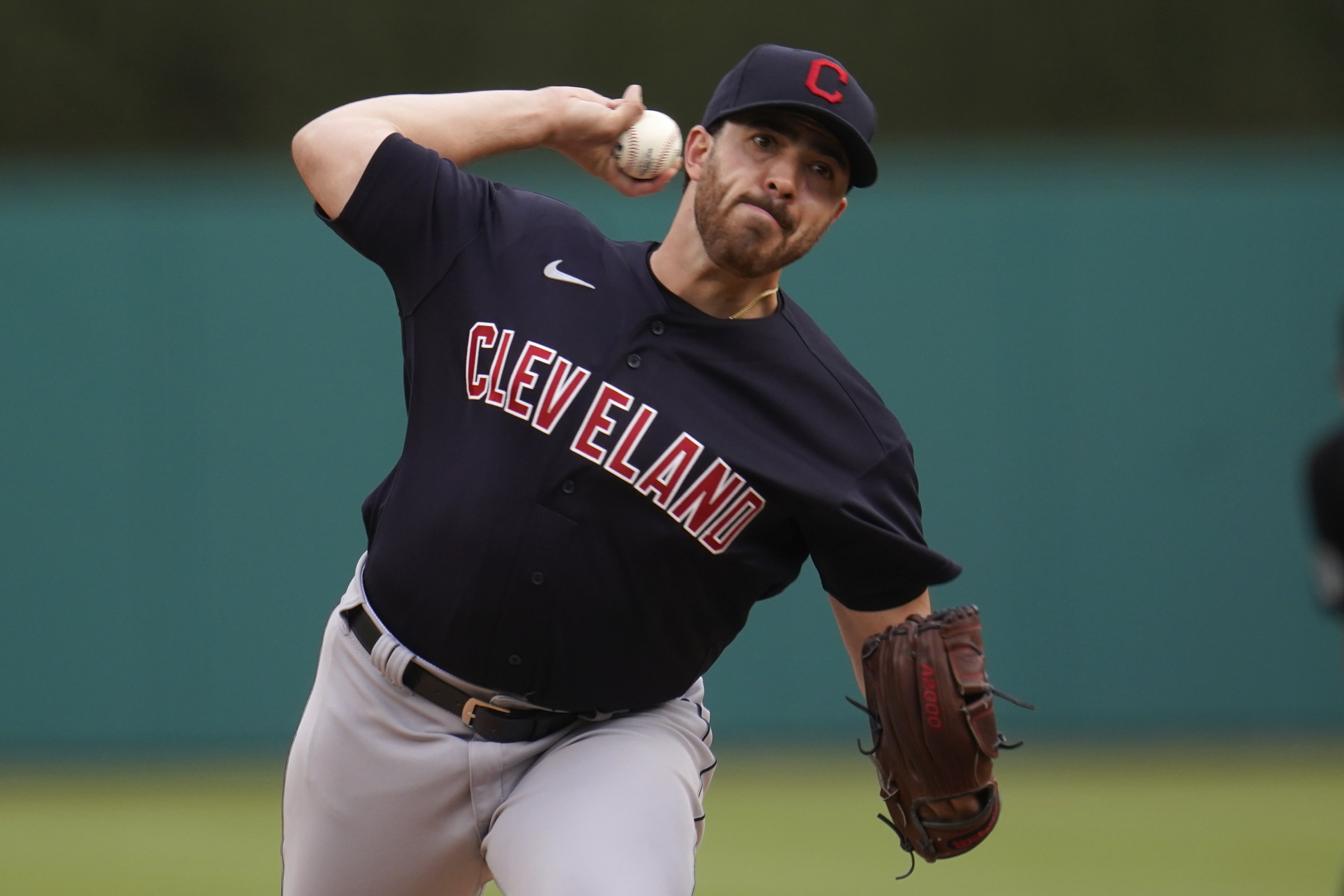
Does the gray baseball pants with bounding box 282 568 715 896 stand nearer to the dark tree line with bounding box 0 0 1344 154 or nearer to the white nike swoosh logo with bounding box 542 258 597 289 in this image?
the white nike swoosh logo with bounding box 542 258 597 289

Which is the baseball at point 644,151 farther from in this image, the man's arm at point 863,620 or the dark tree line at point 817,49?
the dark tree line at point 817,49

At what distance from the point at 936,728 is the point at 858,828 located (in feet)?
12.6

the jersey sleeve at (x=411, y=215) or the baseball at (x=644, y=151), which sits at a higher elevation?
the baseball at (x=644, y=151)

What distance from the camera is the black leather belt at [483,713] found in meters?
3.12

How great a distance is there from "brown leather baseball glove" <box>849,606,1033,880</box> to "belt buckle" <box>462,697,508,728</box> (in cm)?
73

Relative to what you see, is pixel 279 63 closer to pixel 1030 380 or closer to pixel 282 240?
pixel 282 240

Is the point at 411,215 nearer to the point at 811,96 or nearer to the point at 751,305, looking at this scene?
the point at 751,305

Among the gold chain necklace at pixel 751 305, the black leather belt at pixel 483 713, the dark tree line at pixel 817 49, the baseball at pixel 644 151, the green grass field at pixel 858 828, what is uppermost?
the dark tree line at pixel 817 49

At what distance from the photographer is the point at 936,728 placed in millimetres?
3156

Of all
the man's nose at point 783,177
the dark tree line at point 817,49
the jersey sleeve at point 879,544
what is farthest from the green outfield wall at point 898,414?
the man's nose at point 783,177

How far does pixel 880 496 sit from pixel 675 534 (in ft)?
1.33

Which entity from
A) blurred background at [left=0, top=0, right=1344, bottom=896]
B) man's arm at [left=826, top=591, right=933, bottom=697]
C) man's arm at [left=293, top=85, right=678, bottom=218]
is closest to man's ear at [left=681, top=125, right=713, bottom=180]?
man's arm at [left=293, top=85, right=678, bottom=218]

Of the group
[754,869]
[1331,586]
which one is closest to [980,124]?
[754,869]

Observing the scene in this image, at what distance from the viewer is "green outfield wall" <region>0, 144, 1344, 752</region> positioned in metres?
8.27
